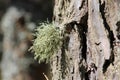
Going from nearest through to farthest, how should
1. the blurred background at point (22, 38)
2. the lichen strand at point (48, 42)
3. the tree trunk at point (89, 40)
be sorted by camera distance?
the tree trunk at point (89, 40) → the lichen strand at point (48, 42) → the blurred background at point (22, 38)

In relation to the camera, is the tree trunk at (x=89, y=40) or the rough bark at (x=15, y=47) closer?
the tree trunk at (x=89, y=40)

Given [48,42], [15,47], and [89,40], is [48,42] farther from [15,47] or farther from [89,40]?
[15,47]

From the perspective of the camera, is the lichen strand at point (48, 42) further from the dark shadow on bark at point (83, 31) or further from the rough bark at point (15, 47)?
the rough bark at point (15, 47)

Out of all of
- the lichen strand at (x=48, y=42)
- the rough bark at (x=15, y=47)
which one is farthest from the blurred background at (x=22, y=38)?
the lichen strand at (x=48, y=42)

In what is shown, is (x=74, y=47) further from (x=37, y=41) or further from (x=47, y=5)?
(x=47, y=5)

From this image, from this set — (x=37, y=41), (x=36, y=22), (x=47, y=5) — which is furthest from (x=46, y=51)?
(x=47, y=5)

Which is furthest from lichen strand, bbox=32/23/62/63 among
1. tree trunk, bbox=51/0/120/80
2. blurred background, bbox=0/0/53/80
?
blurred background, bbox=0/0/53/80
